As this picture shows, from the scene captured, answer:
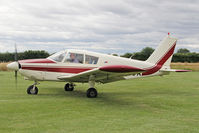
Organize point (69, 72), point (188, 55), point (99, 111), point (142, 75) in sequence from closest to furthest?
point (99, 111) → point (69, 72) → point (142, 75) → point (188, 55)

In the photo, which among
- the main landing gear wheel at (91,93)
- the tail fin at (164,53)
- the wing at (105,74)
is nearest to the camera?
the wing at (105,74)

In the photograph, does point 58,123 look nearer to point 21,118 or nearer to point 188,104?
point 21,118

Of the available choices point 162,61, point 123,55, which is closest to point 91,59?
point 162,61

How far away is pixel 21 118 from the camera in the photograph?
20.3ft

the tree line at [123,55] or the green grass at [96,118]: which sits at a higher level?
the tree line at [123,55]

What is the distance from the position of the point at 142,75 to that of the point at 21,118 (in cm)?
747

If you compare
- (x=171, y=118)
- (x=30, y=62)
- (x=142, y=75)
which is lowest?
(x=171, y=118)

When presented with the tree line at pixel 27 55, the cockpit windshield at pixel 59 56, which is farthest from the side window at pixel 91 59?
the tree line at pixel 27 55

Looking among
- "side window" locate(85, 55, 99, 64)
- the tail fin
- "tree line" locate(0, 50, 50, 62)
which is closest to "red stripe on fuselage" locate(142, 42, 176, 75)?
the tail fin

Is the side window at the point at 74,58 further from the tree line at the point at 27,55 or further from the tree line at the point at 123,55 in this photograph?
the tree line at the point at 27,55

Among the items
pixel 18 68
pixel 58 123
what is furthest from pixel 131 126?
pixel 18 68

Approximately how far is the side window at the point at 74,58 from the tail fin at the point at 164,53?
3988mm

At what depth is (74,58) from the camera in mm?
10766

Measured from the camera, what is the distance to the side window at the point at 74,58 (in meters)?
10.7
